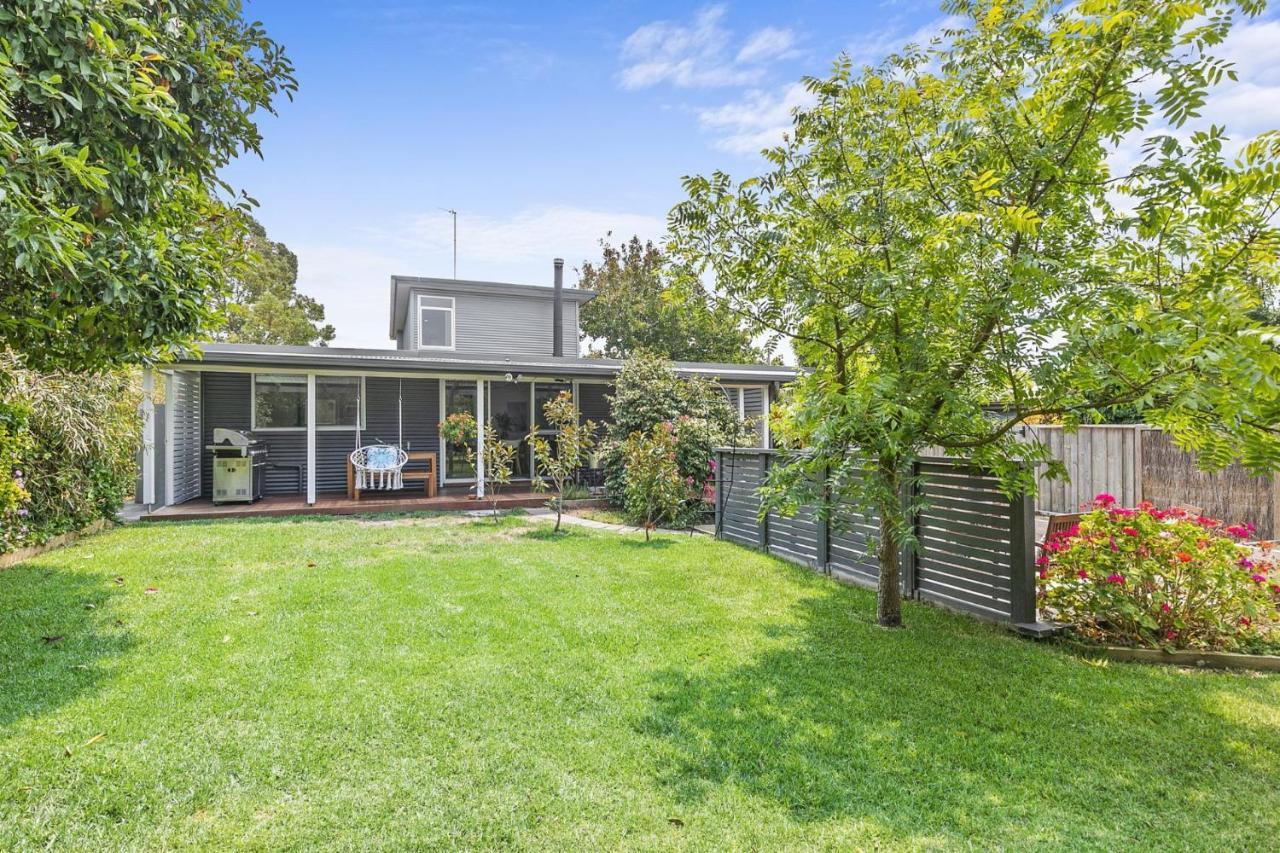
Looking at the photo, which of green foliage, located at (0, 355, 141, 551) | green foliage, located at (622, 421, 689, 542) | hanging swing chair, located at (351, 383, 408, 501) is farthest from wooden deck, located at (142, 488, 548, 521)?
green foliage, located at (622, 421, 689, 542)

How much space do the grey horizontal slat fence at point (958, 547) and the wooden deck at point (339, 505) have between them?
6.13 m

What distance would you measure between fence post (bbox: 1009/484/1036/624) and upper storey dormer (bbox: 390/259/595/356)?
42.3 feet

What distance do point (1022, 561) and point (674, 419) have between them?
6095 mm

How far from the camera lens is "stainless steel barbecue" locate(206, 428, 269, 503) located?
32.2ft

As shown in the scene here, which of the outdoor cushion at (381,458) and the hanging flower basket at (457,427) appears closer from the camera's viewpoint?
the outdoor cushion at (381,458)

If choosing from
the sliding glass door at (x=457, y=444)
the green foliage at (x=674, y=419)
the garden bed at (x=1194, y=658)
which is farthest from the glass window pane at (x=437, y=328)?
the garden bed at (x=1194, y=658)

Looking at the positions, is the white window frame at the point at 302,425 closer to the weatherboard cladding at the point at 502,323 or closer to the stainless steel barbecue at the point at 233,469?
the stainless steel barbecue at the point at 233,469

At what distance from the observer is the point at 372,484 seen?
1062cm

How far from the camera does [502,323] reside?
53.4 ft

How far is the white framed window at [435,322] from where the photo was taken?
51.0 feet

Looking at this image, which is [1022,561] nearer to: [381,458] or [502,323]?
[381,458]

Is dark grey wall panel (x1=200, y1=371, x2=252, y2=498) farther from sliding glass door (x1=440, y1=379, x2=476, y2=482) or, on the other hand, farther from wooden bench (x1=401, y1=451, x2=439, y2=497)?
sliding glass door (x1=440, y1=379, x2=476, y2=482)

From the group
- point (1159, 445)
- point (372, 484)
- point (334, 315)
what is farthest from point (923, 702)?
point (334, 315)

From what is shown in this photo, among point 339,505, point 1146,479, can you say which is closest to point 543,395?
point 339,505
